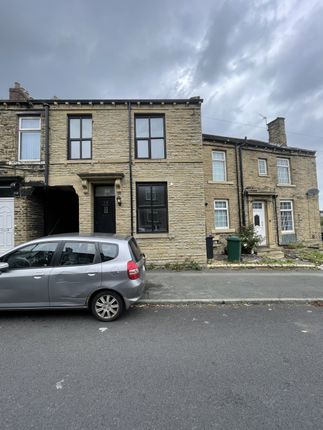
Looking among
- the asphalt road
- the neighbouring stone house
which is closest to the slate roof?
the neighbouring stone house

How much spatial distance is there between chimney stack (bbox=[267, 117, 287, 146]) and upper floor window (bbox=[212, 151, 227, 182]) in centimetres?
550

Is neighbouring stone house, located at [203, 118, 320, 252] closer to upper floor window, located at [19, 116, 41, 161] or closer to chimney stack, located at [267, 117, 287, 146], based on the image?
Result: chimney stack, located at [267, 117, 287, 146]

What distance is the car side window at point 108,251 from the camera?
5102 millimetres

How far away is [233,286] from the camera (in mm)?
7129

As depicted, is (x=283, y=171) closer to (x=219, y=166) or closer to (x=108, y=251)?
(x=219, y=166)

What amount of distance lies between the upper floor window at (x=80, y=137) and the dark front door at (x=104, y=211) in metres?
1.56

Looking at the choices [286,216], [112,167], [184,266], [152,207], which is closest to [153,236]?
[152,207]

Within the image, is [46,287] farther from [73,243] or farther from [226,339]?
[226,339]

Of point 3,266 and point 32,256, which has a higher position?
point 32,256

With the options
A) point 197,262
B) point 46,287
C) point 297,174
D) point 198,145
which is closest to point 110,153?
point 198,145

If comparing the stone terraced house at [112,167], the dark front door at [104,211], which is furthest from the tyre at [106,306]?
the dark front door at [104,211]

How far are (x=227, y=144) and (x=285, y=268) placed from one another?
25.7 ft

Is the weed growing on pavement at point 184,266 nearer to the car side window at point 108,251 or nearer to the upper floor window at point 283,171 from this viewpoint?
the car side window at point 108,251

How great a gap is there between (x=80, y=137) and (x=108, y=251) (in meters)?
7.05
